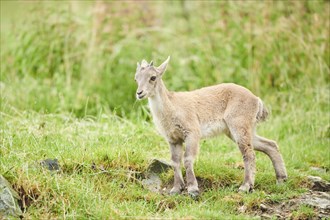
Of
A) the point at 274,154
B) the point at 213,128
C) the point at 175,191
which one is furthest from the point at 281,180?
the point at 175,191

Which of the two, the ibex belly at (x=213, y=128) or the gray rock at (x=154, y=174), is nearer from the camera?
the gray rock at (x=154, y=174)

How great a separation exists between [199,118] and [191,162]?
655mm

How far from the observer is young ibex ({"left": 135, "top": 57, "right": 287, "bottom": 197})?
694cm

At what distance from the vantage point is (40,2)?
40.4 ft

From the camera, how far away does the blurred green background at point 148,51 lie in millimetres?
11188

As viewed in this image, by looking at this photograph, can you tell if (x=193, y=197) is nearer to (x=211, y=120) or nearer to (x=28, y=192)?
(x=211, y=120)

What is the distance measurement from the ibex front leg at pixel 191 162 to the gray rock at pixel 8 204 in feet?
6.34

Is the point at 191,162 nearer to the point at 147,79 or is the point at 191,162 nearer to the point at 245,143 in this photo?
the point at 245,143

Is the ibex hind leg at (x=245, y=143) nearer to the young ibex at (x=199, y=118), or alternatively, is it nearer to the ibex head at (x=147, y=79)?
the young ibex at (x=199, y=118)

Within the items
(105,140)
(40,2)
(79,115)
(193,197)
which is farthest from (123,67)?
(193,197)

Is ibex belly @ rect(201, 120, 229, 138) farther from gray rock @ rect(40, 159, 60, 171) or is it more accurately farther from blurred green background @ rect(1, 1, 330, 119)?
blurred green background @ rect(1, 1, 330, 119)

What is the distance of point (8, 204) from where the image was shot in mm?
5742

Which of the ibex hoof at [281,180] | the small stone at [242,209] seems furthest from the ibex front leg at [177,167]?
the ibex hoof at [281,180]

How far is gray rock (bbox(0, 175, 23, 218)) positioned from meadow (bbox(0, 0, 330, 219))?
1.24 meters
